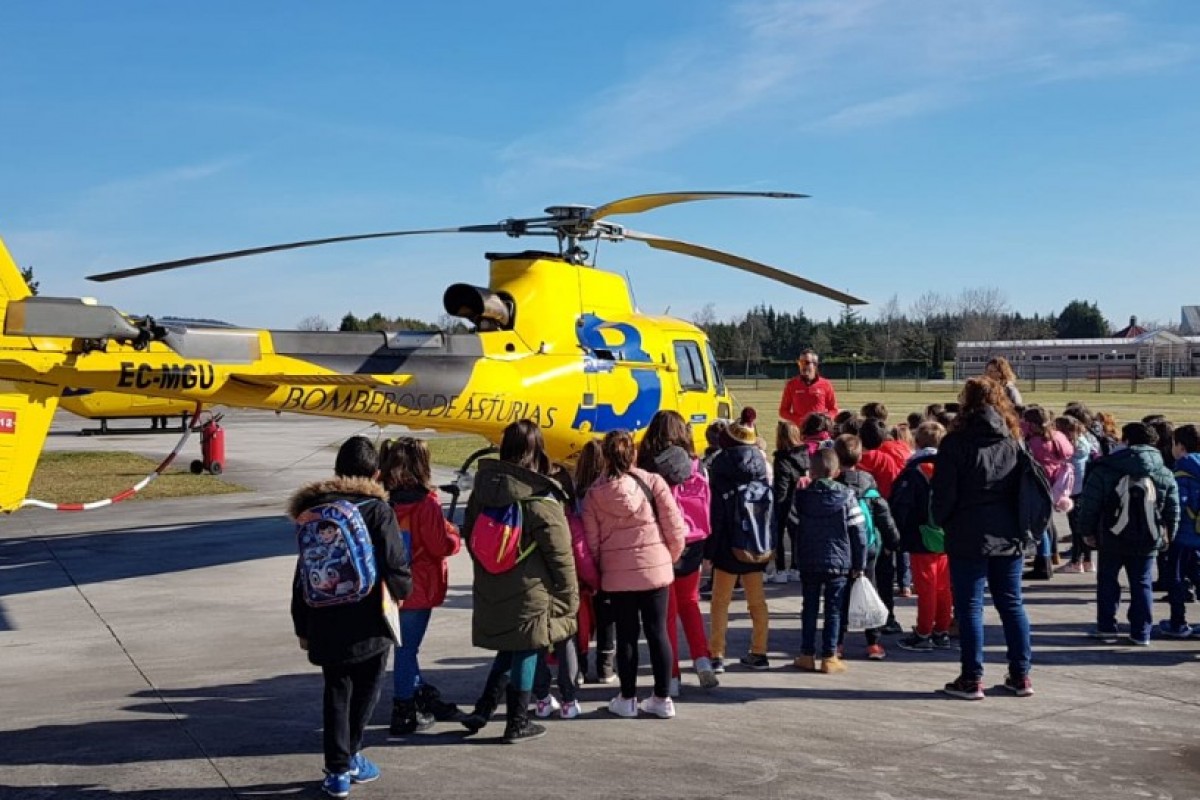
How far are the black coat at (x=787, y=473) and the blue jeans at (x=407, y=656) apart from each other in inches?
153

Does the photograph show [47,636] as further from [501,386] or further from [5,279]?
[501,386]

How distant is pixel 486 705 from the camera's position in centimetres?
598

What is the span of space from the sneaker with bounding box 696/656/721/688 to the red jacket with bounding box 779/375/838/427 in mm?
5770

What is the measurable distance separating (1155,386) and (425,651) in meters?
66.8

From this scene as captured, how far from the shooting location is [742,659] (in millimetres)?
7594

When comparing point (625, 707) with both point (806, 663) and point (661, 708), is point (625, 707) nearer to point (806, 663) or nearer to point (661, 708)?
point (661, 708)

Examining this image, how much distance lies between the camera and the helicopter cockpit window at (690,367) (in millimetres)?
13070

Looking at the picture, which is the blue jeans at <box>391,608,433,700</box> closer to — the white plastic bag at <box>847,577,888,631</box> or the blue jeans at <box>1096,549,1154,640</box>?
the white plastic bag at <box>847,577,888,631</box>

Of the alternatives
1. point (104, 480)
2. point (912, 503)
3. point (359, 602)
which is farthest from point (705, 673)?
point (104, 480)

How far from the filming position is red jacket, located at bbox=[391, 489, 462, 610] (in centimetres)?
598

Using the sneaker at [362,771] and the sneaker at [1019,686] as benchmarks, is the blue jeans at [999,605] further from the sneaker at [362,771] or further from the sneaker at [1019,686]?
the sneaker at [362,771]

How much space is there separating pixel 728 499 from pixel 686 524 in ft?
1.26

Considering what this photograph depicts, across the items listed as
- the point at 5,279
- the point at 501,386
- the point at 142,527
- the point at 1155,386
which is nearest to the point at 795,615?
the point at 501,386

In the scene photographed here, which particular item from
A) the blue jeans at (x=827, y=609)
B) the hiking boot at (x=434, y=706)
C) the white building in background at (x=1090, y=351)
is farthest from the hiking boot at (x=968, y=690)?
the white building in background at (x=1090, y=351)
